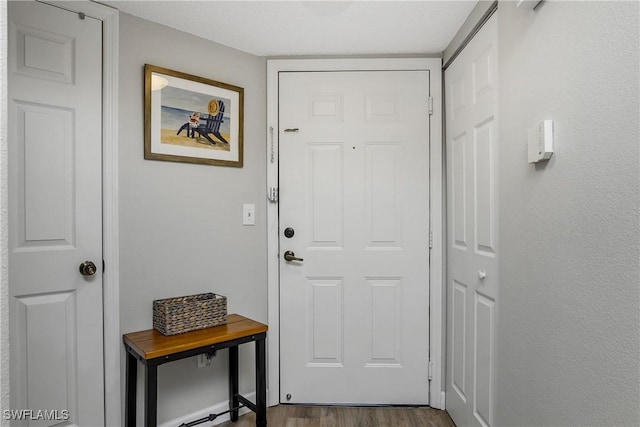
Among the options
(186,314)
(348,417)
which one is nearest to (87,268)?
(186,314)

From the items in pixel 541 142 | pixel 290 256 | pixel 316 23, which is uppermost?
pixel 316 23

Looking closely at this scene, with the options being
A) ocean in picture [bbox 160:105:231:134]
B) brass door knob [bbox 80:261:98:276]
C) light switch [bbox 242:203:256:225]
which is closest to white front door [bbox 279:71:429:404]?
light switch [bbox 242:203:256:225]

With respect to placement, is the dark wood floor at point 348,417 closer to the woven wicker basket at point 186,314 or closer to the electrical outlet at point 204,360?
the electrical outlet at point 204,360

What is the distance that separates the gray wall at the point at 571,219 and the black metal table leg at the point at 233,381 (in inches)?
52.8

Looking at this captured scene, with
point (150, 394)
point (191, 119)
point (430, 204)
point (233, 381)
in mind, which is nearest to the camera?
point (150, 394)

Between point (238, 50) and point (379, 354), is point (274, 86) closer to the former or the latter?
point (238, 50)

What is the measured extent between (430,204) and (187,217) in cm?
139

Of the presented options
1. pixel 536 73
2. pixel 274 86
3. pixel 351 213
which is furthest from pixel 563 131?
pixel 274 86

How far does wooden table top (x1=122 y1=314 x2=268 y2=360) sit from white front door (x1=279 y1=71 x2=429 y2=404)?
41 cm

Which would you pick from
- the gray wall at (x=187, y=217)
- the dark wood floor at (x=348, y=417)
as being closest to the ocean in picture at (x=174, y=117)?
the gray wall at (x=187, y=217)

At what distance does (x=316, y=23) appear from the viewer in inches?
73.7

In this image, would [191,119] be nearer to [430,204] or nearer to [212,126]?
[212,126]

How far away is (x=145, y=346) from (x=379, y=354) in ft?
4.31

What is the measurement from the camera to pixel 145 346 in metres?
1.61
